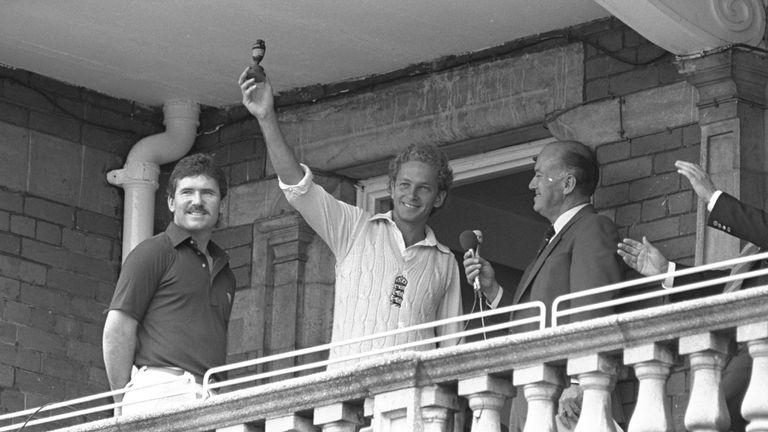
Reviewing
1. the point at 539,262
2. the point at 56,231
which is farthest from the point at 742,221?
the point at 56,231

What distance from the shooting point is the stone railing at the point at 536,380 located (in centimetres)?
679

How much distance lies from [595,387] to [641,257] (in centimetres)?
132

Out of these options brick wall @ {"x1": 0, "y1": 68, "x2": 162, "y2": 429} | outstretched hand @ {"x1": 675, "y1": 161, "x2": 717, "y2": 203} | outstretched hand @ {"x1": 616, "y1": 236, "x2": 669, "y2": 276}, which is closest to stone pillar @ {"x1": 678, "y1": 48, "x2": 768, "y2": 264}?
outstretched hand @ {"x1": 616, "y1": 236, "x2": 669, "y2": 276}

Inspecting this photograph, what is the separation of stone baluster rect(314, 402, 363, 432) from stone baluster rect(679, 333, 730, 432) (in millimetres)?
1288

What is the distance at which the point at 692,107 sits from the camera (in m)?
9.80

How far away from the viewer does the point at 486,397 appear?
7.26 meters

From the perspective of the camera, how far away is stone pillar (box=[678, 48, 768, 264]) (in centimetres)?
945

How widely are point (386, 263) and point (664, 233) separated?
1.40 metres

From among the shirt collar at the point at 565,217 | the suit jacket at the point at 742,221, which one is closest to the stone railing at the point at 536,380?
the suit jacket at the point at 742,221

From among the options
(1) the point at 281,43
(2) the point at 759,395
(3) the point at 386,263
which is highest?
(1) the point at 281,43

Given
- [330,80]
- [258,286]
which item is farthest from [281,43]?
[258,286]

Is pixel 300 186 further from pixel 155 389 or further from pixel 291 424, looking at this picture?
pixel 291 424

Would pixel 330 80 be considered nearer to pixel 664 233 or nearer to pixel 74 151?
pixel 74 151

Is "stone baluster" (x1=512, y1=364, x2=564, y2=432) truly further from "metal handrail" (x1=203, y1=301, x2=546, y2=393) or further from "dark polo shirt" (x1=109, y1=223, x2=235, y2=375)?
"dark polo shirt" (x1=109, y1=223, x2=235, y2=375)
